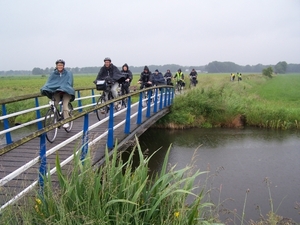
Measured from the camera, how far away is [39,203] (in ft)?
10.1

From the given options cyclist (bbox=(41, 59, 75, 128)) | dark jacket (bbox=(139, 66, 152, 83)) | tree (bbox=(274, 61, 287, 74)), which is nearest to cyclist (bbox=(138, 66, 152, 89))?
dark jacket (bbox=(139, 66, 152, 83))

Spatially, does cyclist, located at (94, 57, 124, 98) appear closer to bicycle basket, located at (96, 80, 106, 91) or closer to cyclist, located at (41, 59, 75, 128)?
bicycle basket, located at (96, 80, 106, 91)

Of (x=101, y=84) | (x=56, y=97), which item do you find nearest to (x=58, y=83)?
(x=56, y=97)

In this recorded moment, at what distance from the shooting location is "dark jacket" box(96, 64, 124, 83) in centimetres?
962

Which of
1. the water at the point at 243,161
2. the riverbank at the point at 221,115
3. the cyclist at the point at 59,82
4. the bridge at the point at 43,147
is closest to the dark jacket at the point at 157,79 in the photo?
the riverbank at the point at 221,115

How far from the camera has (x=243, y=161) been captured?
10078 millimetres

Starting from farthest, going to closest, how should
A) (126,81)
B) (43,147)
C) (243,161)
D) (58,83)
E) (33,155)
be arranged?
1. (126,81)
2. (243,161)
3. (58,83)
4. (33,155)
5. (43,147)

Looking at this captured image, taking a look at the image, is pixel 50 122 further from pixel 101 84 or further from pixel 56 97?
pixel 101 84

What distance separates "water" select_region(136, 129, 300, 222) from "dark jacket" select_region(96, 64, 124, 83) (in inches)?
122

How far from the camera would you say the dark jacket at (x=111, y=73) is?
9617 mm

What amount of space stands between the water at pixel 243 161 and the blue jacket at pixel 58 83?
10.7 ft

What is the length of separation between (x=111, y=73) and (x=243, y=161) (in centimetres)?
516

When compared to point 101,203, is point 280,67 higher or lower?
higher

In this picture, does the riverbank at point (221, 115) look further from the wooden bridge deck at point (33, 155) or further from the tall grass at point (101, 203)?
the tall grass at point (101, 203)
